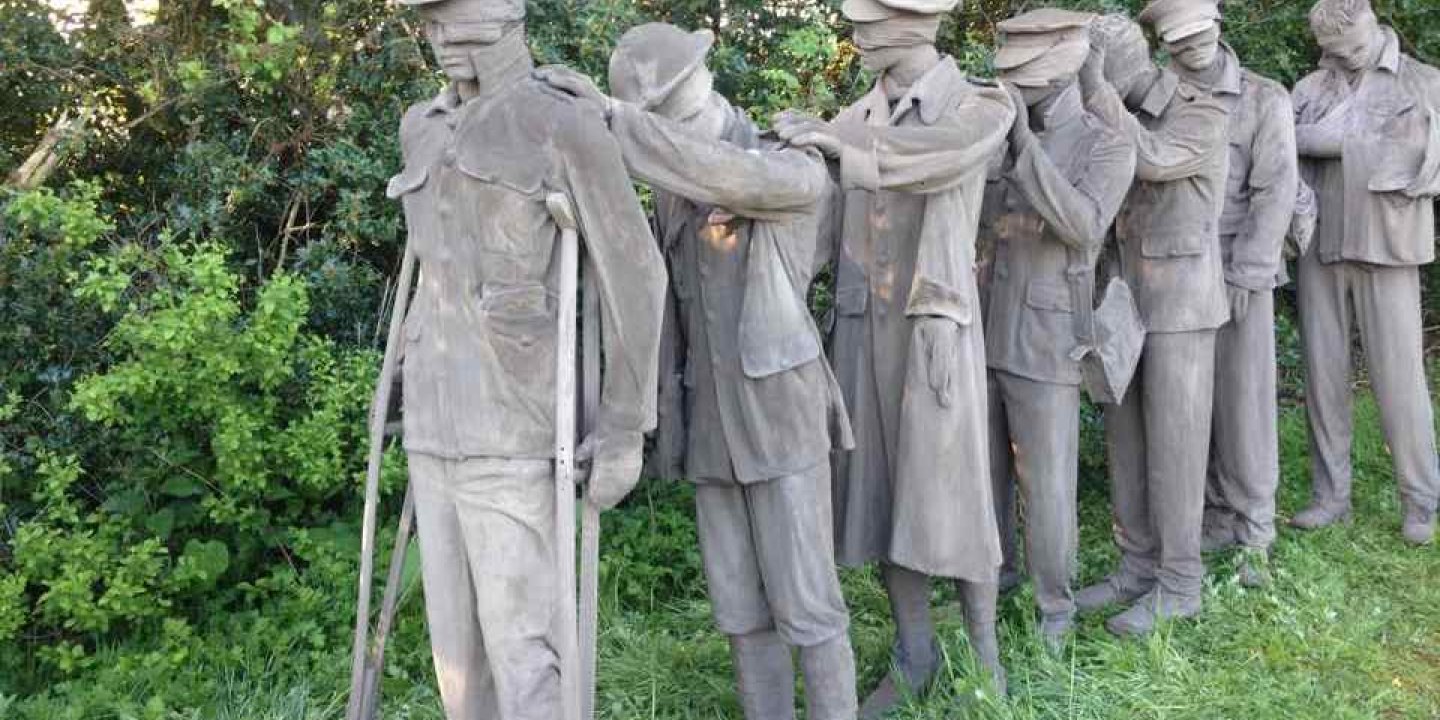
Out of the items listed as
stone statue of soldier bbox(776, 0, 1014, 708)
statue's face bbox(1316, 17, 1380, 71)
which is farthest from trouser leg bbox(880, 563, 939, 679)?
statue's face bbox(1316, 17, 1380, 71)

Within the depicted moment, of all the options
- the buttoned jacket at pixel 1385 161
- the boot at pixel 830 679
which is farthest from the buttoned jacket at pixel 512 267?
the buttoned jacket at pixel 1385 161

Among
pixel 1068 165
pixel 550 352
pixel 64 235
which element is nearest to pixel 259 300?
pixel 64 235

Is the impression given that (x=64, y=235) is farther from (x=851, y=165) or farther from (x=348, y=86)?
(x=851, y=165)

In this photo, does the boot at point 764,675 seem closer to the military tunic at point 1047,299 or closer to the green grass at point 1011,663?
the green grass at point 1011,663

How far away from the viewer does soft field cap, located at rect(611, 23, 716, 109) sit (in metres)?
3.61

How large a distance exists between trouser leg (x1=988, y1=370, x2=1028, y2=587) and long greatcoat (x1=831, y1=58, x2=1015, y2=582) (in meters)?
0.66

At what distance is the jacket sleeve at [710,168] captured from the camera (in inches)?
129

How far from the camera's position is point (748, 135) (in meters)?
3.78

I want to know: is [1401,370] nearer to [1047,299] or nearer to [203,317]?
[1047,299]

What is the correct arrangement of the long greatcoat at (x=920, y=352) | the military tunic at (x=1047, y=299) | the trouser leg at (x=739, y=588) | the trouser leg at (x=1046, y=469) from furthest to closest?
the trouser leg at (x=1046, y=469)
the military tunic at (x=1047, y=299)
the long greatcoat at (x=920, y=352)
the trouser leg at (x=739, y=588)

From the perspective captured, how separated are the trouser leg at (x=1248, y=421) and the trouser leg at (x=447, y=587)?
382 centimetres

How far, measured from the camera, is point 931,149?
13.0 ft

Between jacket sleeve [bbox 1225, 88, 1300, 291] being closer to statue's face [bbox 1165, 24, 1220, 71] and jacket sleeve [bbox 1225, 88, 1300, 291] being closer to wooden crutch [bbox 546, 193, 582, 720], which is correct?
Answer: statue's face [bbox 1165, 24, 1220, 71]

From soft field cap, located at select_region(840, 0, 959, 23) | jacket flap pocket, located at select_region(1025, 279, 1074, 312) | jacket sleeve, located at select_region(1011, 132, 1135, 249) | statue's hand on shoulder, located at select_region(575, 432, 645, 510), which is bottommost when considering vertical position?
statue's hand on shoulder, located at select_region(575, 432, 645, 510)
